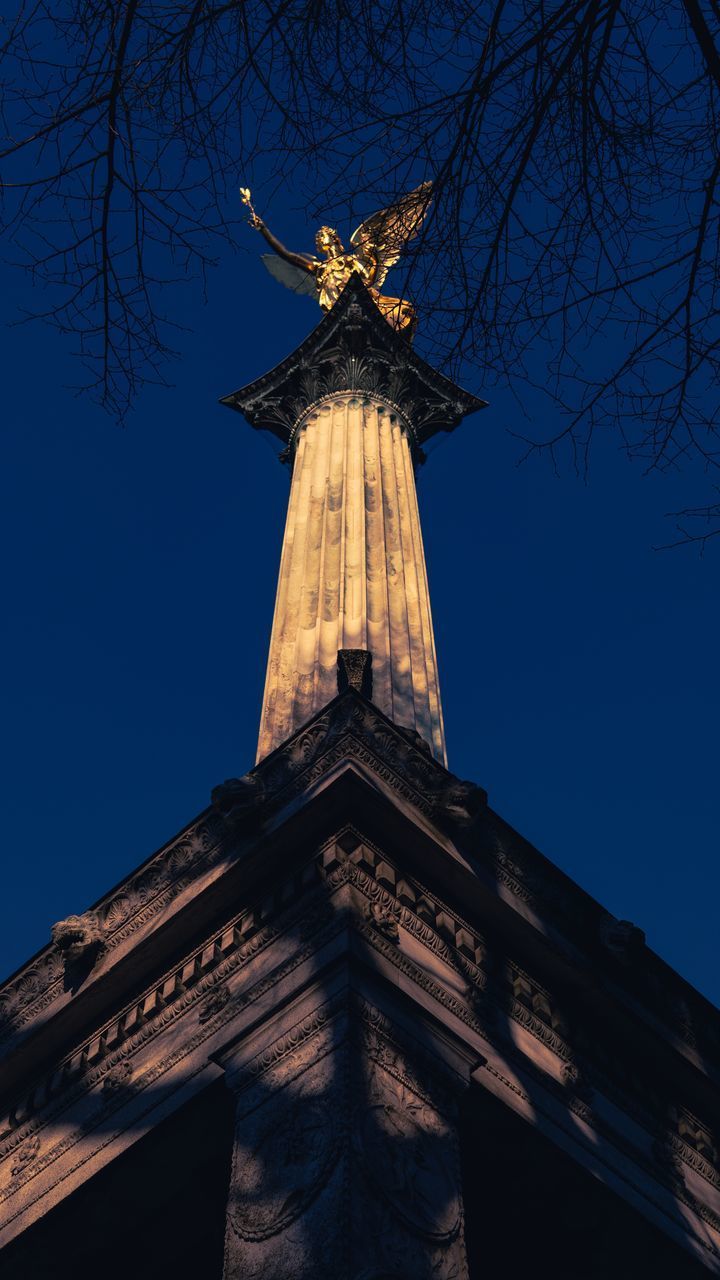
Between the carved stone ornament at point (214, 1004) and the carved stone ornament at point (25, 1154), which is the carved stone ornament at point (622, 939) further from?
the carved stone ornament at point (25, 1154)

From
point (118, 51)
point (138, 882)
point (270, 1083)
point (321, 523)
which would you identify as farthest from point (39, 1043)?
point (321, 523)

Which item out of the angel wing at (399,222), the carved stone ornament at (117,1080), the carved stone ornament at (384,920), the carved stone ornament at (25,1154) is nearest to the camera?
the angel wing at (399,222)

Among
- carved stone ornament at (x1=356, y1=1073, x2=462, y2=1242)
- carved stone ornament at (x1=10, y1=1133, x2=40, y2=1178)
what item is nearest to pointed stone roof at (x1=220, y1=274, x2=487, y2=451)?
carved stone ornament at (x1=10, y1=1133, x2=40, y2=1178)

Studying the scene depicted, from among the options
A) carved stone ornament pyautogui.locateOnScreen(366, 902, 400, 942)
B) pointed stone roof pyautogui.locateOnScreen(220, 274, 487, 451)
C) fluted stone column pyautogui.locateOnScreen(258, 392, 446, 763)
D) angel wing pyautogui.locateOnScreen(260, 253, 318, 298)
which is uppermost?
angel wing pyautogui.locateOnScreen(260, 253, 318, 298)

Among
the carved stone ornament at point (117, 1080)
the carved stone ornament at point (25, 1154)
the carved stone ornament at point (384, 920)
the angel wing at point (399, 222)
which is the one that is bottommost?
the carved stone ornament at point (25, 1154)

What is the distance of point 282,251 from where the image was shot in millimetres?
A: 34562

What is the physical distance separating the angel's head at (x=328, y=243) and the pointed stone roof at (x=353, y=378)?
4449 mm

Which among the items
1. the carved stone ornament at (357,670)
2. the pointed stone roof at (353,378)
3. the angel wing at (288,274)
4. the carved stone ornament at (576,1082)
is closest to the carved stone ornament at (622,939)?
the carved stone ornament at (576,1082)

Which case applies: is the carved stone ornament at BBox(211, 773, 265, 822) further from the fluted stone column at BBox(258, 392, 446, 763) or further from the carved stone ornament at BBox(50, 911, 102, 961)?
the fluted stone column at BBox(258, 392, 446, 763)

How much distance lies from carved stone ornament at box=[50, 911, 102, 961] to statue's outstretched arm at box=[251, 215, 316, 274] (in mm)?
23548

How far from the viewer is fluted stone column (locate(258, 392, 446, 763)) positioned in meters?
19.6

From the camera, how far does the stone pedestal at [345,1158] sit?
29.2ft

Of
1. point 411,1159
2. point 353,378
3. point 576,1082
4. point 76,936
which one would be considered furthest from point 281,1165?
point 353,378

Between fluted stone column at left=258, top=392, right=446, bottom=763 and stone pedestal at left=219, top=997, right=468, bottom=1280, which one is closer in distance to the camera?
stone pedestal at left=219, top=997, right=468, bottom=1280
